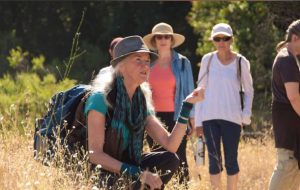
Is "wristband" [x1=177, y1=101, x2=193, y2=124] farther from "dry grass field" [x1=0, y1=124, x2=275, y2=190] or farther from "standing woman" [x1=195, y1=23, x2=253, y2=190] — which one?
"standing woman" [x1=195, y1=23, x2=253, y2=190]

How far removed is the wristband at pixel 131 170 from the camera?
5.31 meters

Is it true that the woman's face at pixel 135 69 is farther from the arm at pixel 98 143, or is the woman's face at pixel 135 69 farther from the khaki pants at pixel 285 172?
the khaki pants at pixel 285 172

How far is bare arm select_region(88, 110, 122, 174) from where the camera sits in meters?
5.31

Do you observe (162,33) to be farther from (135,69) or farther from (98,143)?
(98,143)

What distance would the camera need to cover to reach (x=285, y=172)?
6340 mm

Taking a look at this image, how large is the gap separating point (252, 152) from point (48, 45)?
2168cm

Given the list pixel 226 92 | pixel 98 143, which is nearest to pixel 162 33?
pixel 226 92

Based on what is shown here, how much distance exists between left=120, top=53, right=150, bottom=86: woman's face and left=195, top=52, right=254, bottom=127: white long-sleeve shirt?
230 cm

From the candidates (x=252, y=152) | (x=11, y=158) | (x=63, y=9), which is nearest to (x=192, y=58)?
(x=63, y=9)

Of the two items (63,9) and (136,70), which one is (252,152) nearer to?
(136,70)

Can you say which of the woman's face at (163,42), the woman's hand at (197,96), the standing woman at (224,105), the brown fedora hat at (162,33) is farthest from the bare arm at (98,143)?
the brown fedora hat at (162,33)

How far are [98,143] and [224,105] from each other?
2.61 m

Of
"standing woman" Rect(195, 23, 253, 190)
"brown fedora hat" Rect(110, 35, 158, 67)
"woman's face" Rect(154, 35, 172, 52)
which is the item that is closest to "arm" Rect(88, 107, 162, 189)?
"brown fedora hat" Rect(110, 35, 158, 67)

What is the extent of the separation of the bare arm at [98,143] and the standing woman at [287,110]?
153 cm
